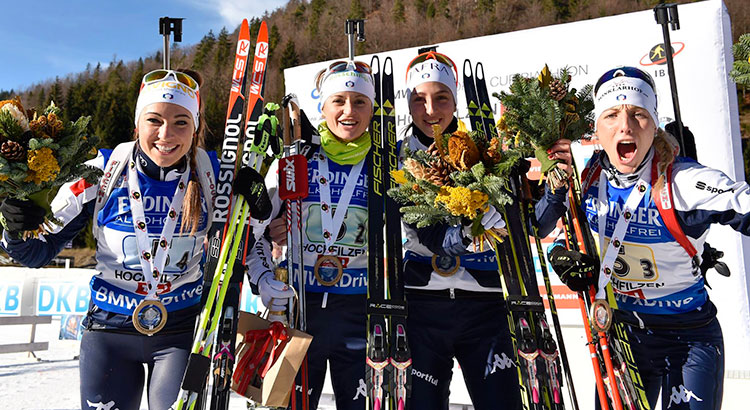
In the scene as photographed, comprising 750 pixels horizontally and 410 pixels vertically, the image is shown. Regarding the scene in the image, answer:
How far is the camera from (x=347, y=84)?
307 cm

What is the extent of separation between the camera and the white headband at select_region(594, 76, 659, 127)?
8.61 ft

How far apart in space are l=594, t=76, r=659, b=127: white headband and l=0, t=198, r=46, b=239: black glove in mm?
2705

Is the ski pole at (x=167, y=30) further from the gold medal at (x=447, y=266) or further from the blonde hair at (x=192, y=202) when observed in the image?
the gold medal at (x=447, y=266)

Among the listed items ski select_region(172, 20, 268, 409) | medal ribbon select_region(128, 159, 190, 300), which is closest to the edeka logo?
ski select_region(172, 20, 268, 409)

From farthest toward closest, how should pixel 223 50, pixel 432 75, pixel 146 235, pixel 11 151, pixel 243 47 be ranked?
pixel 223 50 < pixel 243 47 < pixel 432 75 < pixel 146 235 < pixel 11 151

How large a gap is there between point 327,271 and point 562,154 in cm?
132

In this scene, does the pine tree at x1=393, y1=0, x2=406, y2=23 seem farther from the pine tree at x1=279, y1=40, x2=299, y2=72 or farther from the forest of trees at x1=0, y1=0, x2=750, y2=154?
the pine tree at x1=279, y1=40, x2=299, y2=72

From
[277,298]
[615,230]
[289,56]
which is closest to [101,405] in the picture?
[277,298]

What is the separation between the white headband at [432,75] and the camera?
3.17m

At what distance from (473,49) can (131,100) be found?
122ft

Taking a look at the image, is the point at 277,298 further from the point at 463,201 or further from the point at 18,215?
the point at 18,215

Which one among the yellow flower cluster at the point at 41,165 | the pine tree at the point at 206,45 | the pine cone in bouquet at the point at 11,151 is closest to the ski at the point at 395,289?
the yellow flower cluster at the point at 41,165

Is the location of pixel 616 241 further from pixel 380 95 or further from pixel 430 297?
pixel 380 95

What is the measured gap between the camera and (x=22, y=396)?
686cm
